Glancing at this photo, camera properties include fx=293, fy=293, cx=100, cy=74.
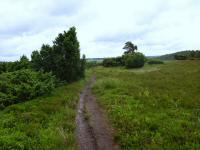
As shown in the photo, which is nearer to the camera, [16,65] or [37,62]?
[37,62]

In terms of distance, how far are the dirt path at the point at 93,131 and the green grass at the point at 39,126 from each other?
1.27 feet

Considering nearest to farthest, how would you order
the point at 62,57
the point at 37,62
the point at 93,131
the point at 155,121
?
the point at 93,131, the point at 155,121, the point at 37,62, the point at 62,57

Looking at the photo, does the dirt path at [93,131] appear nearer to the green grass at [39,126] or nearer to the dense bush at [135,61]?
the green grass at [39,126]

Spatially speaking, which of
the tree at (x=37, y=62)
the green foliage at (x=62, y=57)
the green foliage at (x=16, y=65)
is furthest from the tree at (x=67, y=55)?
the green foliage at (x=16, y=65)

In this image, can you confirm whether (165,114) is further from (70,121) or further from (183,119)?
(70,121)

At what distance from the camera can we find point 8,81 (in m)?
23.9

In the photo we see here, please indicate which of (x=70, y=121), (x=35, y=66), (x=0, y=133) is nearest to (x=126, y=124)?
(x=70, y=121)

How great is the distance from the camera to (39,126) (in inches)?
555

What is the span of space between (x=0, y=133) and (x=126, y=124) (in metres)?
5.74

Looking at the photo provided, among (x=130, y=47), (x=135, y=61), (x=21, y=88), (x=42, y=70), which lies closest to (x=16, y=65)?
(x=42, y=70)

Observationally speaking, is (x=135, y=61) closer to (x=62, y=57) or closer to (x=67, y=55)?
(x=67, y=55)

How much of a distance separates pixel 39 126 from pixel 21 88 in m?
8.84

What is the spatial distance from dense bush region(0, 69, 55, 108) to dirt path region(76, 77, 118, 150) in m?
4.95

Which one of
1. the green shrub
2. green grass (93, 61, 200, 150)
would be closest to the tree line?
green grass (93, 61, 200, 150)
